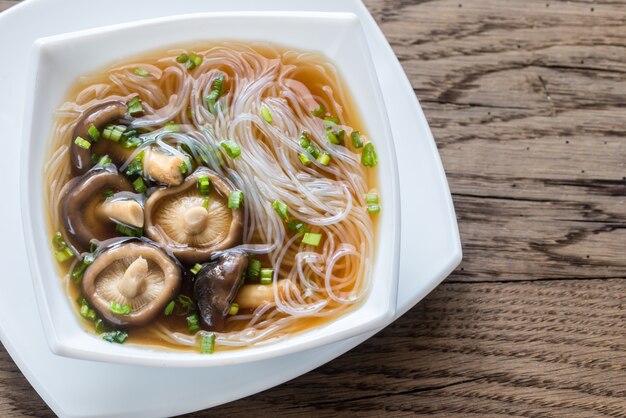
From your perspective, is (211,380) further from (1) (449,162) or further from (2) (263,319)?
(1) (449,162)

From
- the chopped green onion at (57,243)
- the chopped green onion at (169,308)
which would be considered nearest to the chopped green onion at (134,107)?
the chopped green onion at (57,243)

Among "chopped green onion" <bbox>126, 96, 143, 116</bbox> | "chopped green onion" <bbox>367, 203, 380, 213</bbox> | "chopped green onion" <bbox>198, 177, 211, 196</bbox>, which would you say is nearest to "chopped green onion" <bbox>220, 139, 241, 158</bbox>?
"chopped green onion" <bbox>198, 177, 211, 196</bbox>

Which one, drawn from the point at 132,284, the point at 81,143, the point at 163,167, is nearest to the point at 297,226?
the point at 163,167

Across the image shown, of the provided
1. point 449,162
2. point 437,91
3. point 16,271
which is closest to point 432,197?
point 449,162

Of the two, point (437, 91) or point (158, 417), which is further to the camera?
point (437, 91)

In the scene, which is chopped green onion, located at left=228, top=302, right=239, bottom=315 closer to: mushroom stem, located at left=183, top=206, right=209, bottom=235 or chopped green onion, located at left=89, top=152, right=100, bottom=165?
mushroom stem, located at left=183, top=206, right=209, bottom=235

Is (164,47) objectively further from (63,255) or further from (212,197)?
(63,255)

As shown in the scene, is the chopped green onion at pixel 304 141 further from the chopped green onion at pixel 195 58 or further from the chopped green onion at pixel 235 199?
the chopped green onion at pixel 195 58
